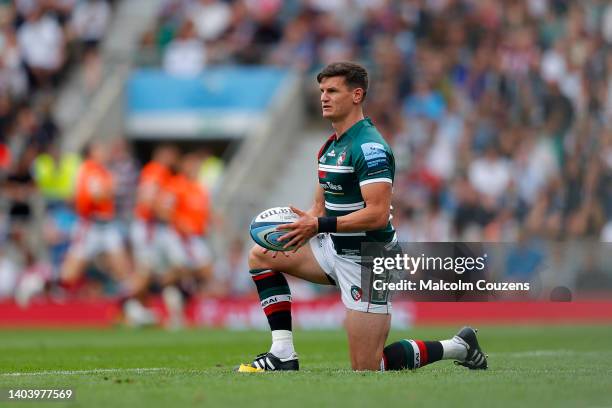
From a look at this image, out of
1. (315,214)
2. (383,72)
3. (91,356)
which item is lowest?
(91,356)

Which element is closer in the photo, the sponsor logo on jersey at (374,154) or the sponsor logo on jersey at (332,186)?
the sponsor logo on jersey at (374,154)

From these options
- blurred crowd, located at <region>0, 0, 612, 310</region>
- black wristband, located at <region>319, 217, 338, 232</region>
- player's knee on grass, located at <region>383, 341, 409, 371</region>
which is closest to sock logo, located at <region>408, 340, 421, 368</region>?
player's knee on grass, located at <region>383, 341, 409, 371</region>

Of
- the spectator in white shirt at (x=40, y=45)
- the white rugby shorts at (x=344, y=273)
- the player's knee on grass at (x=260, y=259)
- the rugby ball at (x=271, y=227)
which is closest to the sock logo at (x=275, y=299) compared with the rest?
the player's knee on grass at (x=260, y=259)

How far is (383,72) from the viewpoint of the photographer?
2430cm

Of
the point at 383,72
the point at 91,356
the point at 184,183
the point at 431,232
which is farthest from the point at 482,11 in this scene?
the point at 91,356

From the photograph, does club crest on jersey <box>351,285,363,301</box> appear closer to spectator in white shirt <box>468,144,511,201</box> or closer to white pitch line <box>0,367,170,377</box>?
white pitch line <box>0,367,170,377</box>

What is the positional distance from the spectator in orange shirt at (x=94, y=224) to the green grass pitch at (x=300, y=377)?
5129 millimetres

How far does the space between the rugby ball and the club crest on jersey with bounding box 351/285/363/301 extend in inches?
23.7

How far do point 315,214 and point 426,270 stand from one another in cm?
95

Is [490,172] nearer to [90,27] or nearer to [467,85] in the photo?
[467,85]

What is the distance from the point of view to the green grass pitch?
7.55 m

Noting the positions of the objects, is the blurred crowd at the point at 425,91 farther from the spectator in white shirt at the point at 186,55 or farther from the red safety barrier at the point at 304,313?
the red safety barrier at the point at 304,313

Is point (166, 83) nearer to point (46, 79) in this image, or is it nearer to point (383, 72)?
point (46, 79)

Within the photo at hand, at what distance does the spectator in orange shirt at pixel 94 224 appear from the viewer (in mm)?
20109
